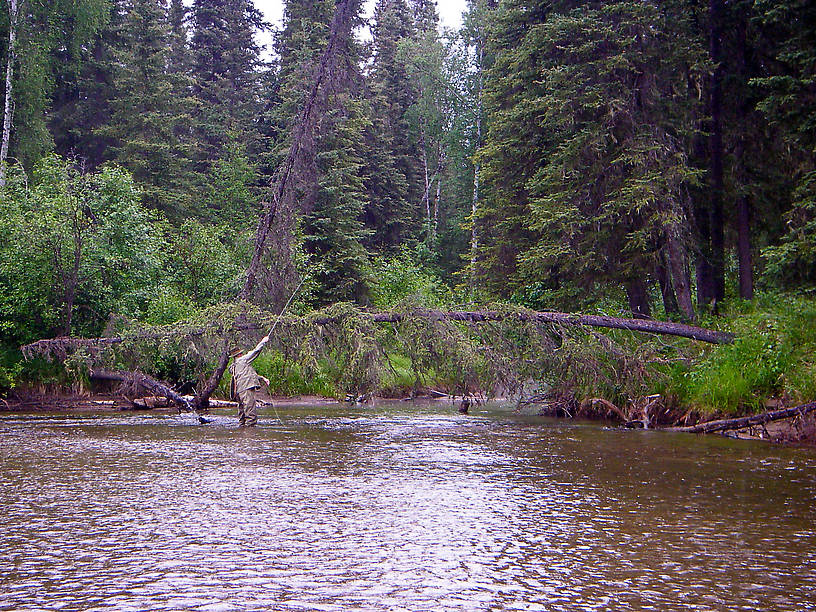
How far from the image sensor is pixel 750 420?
42.4 ft

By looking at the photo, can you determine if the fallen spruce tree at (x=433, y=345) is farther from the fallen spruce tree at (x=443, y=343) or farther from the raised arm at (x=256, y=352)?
the raised arm at (x=256, y=352)

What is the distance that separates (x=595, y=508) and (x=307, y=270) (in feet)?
72.1

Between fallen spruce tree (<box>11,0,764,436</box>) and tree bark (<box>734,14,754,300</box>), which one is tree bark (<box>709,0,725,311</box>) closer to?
tree bark (<box>734,14,754,300</box>)

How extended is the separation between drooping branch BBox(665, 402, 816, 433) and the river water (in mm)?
484

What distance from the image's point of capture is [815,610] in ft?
15.0

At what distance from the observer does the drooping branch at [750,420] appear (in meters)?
12.1

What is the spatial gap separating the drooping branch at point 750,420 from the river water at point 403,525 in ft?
1.59

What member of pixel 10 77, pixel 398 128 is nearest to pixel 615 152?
pixel 10 77

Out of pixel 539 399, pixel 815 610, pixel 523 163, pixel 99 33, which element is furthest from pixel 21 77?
pixel 815 610

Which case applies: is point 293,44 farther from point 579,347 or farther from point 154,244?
point 579,347

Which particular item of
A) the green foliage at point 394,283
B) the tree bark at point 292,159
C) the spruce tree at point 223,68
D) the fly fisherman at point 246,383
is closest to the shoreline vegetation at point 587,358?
the fly fisherman at point 246,383

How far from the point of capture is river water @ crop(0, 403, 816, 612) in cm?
490

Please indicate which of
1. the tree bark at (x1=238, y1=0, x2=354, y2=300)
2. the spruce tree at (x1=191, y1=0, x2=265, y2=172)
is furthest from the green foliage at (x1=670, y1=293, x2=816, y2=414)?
the spruce tree at (x1=191, y1=0, x2=265, y2=172)

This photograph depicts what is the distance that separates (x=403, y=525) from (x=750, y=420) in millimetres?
8495
